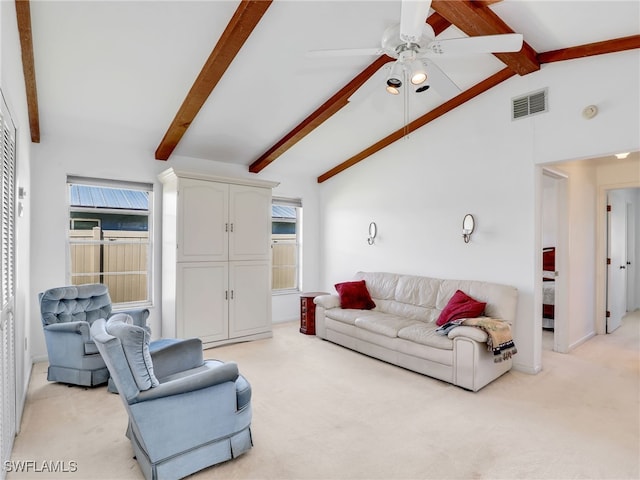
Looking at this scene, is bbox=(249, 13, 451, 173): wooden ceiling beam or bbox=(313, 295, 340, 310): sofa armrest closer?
bbox=(249, 13, 451, 173): wooden ceiling beam

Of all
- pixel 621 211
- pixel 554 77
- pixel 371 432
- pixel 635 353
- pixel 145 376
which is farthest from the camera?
pixel 621 211

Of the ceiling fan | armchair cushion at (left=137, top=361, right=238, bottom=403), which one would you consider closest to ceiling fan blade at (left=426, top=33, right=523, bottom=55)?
the ceiling fan

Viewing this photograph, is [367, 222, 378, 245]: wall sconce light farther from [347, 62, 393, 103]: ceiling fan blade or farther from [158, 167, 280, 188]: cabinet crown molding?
[347, 62, 393, 103]: ceiling fan blade

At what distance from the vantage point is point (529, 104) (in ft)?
11.8

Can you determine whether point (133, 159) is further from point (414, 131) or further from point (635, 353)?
point (635, 353)

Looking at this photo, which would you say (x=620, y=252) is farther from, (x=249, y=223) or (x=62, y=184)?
(x=62, y=184)

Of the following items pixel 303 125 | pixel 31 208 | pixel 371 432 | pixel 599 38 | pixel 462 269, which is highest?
pixel 599 38

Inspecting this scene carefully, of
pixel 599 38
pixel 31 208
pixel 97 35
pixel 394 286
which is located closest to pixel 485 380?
pixel 394 286

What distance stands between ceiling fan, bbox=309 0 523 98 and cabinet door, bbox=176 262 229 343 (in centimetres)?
296

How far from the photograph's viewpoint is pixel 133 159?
4.42m

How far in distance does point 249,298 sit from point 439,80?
3.46 meters

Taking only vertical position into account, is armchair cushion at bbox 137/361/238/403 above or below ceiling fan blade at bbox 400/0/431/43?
below

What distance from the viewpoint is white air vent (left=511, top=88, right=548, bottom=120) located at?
11.5 feet

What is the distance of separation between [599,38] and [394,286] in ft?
10.4
